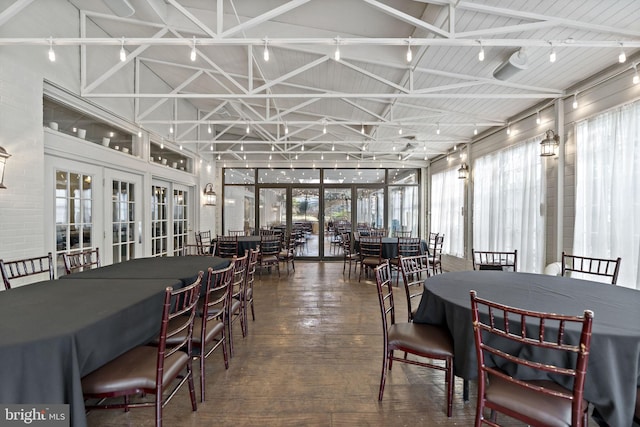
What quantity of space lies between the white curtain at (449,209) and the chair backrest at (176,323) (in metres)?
6.46

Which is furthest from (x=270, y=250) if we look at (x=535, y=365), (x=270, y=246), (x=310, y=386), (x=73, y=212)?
(x=535, y=365)

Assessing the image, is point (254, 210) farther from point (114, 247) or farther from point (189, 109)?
point (114, 247)

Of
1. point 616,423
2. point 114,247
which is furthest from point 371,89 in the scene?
point 114,247

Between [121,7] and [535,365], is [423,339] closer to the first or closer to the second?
[535,365]

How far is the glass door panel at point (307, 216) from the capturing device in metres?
8.96

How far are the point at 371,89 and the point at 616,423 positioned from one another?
467 cm

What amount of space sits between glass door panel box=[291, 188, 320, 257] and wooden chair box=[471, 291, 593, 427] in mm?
7301

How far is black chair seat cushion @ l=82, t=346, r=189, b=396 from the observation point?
1.55 metres

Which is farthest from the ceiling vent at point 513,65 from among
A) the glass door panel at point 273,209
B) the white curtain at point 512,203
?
the glass door panel at point 273,209

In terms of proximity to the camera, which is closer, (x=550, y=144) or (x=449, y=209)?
(x=550, y=144)

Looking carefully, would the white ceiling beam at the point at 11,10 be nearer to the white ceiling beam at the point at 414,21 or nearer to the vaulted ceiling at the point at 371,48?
the vaulted ceiling at the point at 371,48

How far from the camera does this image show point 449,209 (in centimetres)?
752

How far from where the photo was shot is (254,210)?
8.93m

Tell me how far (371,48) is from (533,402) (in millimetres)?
3893
